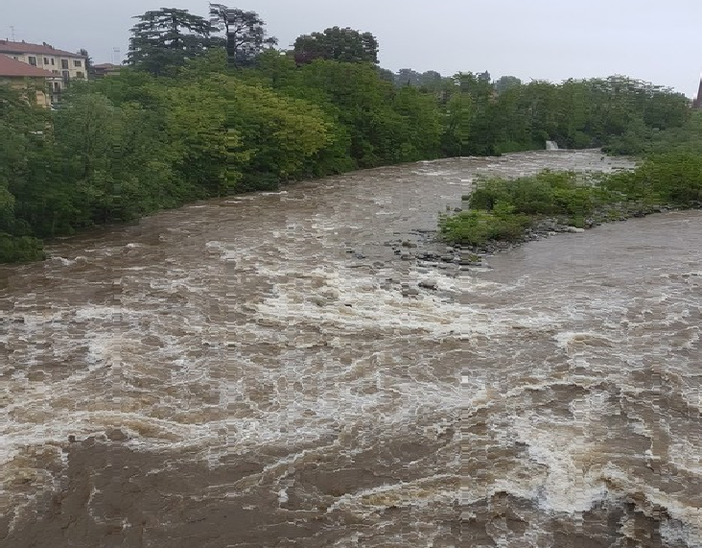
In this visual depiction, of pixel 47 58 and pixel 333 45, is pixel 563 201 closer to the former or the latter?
pixel 333 45

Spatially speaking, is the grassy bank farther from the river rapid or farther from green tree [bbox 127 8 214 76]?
green tree [bbox 127 8 214 76]

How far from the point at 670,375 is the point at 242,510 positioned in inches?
243

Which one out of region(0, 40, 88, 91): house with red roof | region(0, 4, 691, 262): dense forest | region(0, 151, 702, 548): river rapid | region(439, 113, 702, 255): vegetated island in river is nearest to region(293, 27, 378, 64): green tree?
region(0, 4, 691, 262): dense forest

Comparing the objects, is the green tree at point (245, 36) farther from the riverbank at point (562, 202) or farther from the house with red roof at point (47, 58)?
the riverbank at point (562, 202)

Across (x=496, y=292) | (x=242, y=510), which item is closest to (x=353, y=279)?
(x=496, y=292)

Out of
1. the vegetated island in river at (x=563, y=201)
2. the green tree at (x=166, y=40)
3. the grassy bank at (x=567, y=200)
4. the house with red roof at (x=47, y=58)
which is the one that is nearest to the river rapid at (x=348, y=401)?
the vegetated island in river at (x=563, y=201)

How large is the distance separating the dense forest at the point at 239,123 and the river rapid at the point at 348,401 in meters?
2.41

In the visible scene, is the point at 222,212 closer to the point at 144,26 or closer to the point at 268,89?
the point at 268,89

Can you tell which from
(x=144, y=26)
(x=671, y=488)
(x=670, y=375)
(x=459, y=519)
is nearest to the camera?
(x=459, y=519)

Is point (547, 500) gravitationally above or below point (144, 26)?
below

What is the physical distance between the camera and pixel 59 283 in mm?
12234

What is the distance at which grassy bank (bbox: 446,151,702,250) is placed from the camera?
53.6 ft

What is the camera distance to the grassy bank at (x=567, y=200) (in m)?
16.3

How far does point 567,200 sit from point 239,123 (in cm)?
1204
